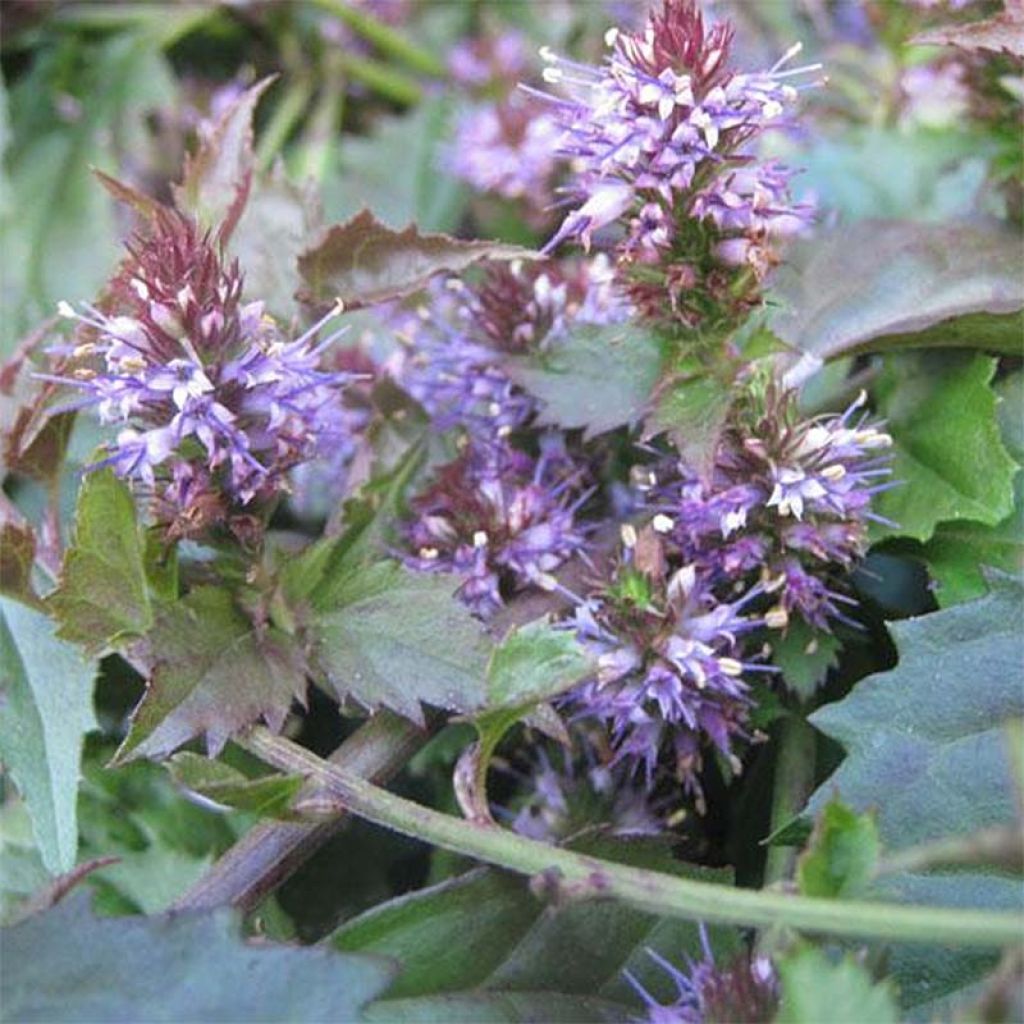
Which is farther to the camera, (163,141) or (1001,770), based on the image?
(163,141)

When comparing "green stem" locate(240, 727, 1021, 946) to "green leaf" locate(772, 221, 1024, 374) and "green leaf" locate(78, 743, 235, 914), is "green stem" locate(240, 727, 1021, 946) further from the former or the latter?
"green leaf" locate(772, 221, 1024, 374)

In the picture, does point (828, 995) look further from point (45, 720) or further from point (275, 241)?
point (275, 241)

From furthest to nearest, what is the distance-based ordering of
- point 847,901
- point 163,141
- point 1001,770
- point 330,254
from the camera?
1. point 163,141
2. point 330,254
3. point 1001,770
4. point 847,901

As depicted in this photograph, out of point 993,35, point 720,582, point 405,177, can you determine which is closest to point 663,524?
point 720,582

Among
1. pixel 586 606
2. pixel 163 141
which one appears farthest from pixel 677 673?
pixel 163 141

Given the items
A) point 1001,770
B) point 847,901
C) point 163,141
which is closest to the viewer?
point 847,901

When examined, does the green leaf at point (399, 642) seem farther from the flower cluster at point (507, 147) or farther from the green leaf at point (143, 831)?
the flower cluster at point (507, 147)

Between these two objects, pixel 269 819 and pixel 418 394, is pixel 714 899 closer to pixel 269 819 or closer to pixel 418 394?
pixel 269 819
